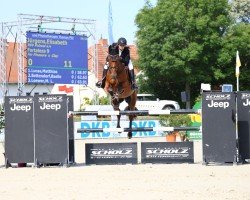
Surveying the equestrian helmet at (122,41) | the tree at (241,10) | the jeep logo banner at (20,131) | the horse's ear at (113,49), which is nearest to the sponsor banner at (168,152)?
the horse's ear at (113,49)

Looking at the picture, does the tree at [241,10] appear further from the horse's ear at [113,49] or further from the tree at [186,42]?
the horse's ear at [113,49]

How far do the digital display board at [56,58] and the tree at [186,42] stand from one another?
58.1 feet

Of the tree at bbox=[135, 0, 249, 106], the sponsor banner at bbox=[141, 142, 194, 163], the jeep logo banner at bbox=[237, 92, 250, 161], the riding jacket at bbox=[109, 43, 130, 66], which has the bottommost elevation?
the sponsor banner at bbox=[141, 142, 194, 163]

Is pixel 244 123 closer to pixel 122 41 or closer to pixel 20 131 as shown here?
pixel 122 41

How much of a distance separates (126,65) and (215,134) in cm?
250

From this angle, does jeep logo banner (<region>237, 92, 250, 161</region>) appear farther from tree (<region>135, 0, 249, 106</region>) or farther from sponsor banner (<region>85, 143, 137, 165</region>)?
tree (<region>135, 0, 249, 106</region>)

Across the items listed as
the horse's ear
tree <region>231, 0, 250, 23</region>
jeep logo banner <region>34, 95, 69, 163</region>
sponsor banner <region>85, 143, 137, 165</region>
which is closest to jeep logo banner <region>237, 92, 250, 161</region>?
sponsor banner <region>85, 143, 137, 165</region>

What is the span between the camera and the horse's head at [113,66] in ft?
43.9

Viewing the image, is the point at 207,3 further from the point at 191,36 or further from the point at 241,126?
the point at 241,126

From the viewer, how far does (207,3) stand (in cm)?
5066

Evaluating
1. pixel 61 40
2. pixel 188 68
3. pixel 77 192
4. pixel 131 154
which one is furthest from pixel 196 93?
pixel 77 192

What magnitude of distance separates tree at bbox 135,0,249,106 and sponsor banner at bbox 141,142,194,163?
3473 centimetres

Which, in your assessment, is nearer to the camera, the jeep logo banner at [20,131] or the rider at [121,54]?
the rider at [121,54]

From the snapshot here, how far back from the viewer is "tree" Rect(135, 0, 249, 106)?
1944 inches
